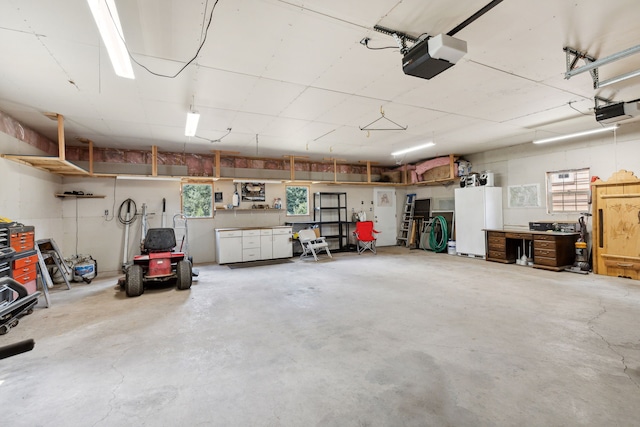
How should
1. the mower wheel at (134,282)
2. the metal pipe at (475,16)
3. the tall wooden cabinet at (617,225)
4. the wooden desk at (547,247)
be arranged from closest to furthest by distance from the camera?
the metal pipe at (475,16)
the mower wheel at (134,282)
the tall wooden cabinet at (617,225)
the wooden desk at (547,247)

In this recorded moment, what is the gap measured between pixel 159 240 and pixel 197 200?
2.62m

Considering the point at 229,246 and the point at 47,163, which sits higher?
the point at 47,163

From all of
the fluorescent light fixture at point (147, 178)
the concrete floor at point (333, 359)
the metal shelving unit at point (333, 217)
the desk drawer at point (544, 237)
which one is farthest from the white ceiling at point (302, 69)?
the metal shelving unit at point (333, 217)

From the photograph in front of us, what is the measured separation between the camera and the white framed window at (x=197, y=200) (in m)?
7.51

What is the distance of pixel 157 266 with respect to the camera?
480cm

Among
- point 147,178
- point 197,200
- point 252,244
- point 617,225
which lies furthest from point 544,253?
point 147,178

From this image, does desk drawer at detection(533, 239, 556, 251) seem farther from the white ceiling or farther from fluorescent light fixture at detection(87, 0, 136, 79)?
fluorescent light fixture at detection(87, 0, 136, 79)

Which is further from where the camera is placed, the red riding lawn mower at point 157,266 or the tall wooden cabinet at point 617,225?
the tall wooden cabinet at point 617,225

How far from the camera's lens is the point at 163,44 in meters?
2.66

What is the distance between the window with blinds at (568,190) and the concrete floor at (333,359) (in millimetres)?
2171

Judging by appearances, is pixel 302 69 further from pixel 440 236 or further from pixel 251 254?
pixel 440 236

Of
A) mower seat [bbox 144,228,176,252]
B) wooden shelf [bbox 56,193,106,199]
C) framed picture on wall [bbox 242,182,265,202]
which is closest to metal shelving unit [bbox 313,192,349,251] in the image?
framed picture on wall [bbox 242,182,265,202]

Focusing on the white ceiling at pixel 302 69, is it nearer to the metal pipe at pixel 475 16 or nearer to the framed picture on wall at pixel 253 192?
the metal pipe at pixel 475 16

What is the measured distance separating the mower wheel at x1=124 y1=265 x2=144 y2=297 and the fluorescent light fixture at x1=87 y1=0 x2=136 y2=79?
2981mm
